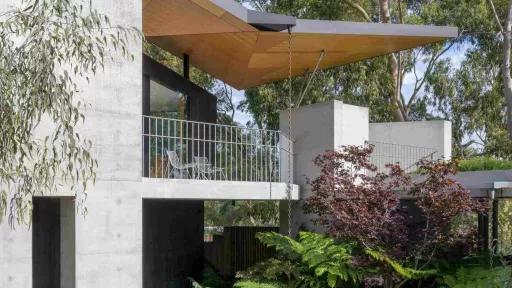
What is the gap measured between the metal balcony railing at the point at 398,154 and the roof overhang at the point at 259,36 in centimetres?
211

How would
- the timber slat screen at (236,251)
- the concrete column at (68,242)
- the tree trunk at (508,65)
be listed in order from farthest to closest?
1. the tree trunk at (508,65)
2. the timber slat screen at (236,251)
3. the concrete column at (68,242)

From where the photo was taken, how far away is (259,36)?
1395cm

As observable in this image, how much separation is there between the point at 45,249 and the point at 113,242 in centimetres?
254

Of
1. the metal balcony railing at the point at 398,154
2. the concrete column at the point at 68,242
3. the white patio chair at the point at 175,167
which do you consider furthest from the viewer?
the metal balcony railing at the point at 398,154

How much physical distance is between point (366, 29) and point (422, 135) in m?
4.82

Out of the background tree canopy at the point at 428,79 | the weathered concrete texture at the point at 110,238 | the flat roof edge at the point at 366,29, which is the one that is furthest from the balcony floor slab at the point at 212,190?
the background tree canopy at the point at 428,79

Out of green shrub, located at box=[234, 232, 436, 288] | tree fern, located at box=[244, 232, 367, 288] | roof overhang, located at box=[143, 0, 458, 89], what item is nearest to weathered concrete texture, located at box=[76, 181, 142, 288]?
green shrub, located at box=[234, 232, 436, 288]

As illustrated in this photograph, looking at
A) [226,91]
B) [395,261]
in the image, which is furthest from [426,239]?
[226,91]

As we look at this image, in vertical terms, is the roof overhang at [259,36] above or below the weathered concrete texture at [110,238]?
above

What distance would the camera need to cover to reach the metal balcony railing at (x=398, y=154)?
16.4 metres

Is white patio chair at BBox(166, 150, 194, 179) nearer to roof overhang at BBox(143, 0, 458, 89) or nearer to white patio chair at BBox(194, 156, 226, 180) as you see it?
white patio chair at BBox(194, 156, 226, 180)

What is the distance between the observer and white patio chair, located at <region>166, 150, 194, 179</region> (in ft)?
44.7

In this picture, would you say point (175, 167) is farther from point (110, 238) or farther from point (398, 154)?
point (398, 154)

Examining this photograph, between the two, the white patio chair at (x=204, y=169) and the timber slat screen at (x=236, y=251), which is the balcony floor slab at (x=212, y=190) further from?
the timber slat screen at (x=236, y=251)
